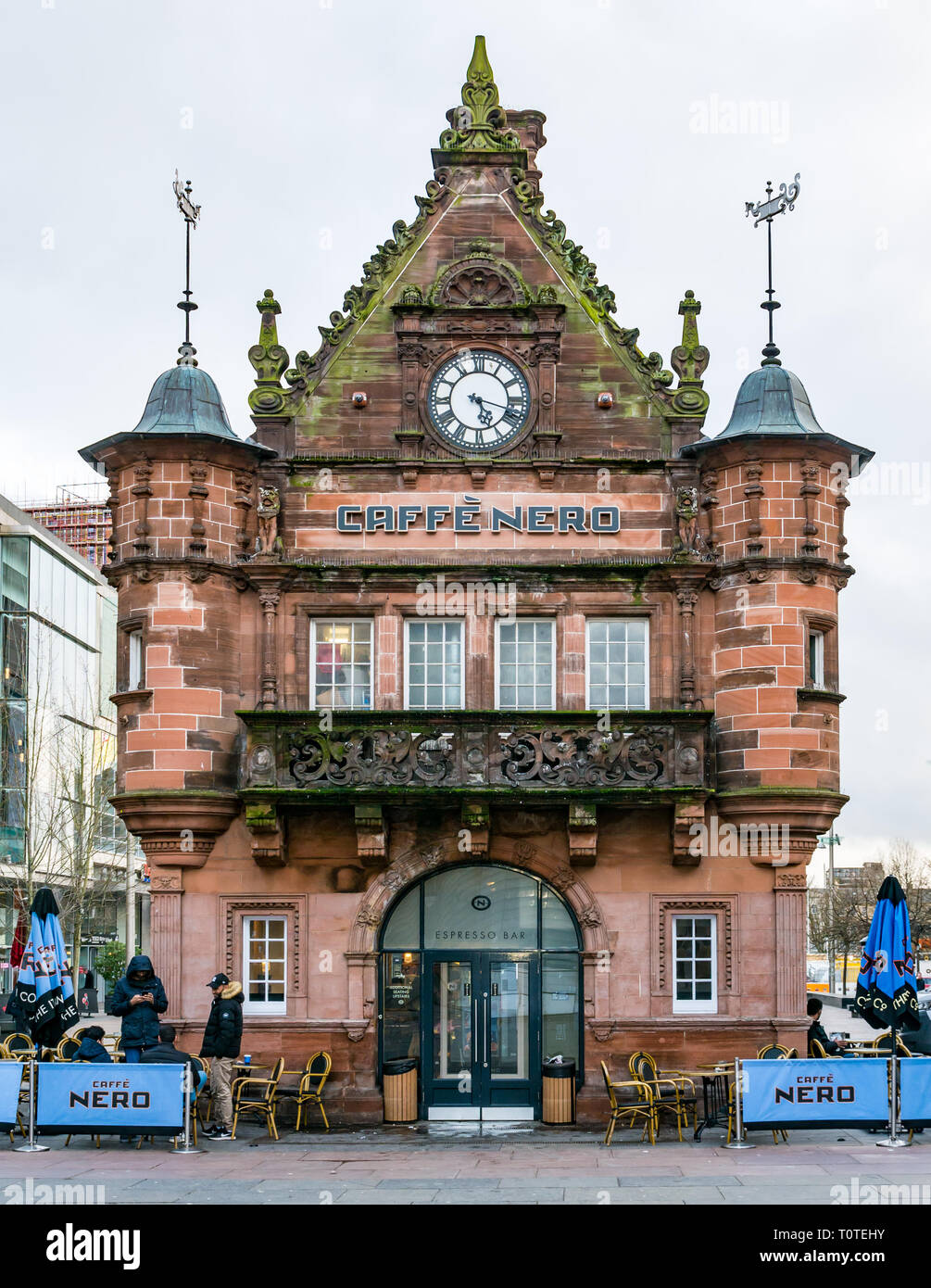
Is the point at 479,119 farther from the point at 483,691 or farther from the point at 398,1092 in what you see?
the point at 398,1092

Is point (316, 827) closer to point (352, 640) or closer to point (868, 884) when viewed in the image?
point (352, 640)

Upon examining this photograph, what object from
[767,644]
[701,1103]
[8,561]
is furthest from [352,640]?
[8,561]

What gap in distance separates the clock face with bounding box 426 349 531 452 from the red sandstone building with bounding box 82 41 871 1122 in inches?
1.7

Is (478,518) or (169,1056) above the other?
(478,518)

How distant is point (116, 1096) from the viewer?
2109cm

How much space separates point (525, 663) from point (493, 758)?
196 cm

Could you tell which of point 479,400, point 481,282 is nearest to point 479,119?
point 481,282

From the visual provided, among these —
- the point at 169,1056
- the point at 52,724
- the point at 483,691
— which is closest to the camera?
the point at 169,1056

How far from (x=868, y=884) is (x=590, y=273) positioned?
199ft

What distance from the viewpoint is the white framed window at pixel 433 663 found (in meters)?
26.5

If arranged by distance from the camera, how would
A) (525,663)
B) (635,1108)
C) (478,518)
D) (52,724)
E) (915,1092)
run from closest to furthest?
(915,1092), (635,1108), (525,663), (478,518), (52,724)

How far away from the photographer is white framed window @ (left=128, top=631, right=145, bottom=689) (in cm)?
2634

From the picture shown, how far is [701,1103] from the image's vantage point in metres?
25.2

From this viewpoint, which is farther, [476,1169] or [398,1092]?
[398,1092]
